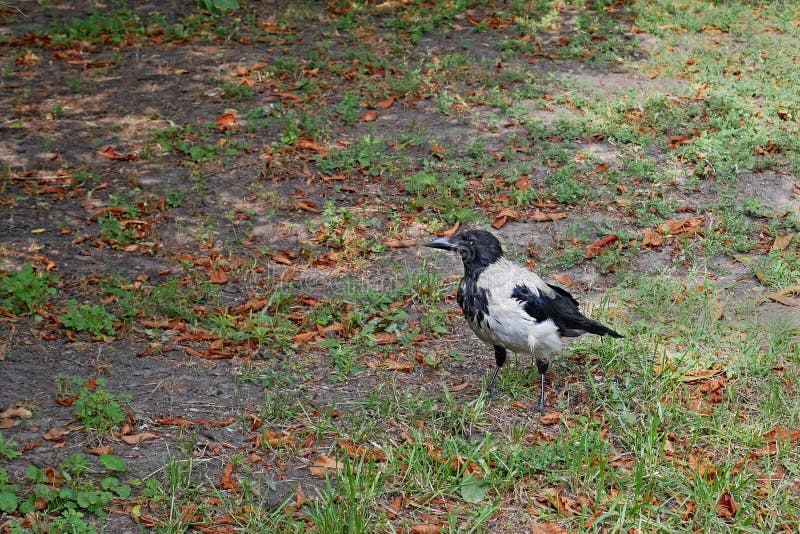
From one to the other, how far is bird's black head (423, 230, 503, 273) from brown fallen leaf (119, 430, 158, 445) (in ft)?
6.41

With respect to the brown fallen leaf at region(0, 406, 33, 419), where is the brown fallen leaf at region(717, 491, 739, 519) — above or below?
below

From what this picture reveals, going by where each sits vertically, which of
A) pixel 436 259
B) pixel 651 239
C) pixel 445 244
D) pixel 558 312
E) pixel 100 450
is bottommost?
pixel 436 259

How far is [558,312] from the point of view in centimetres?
512

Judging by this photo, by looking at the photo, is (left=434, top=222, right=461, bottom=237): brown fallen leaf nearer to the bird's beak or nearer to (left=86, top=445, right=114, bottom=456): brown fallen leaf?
the bird's beak

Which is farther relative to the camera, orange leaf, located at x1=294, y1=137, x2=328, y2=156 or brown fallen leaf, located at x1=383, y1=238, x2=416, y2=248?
orange leaf, located at x1=294, y1=137, x2=328, y2=156

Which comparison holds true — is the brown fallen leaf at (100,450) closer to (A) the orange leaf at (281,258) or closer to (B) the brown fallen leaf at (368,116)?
(A) the orange leaf at (281,258)

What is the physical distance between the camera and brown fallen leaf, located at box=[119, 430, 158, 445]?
4.73 m

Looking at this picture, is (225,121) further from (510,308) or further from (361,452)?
(361,452)

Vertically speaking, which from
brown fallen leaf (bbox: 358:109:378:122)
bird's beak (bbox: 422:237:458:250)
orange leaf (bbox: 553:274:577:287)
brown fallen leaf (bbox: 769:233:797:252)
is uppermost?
bird's beak (bbox: 422:237:458:250)

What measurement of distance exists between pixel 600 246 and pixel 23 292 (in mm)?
4326

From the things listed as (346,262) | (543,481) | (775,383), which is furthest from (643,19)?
(543,481)

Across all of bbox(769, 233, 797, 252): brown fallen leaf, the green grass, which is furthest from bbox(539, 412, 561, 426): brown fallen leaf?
bbox(769, 233, 797, 252): brown fallen leaf

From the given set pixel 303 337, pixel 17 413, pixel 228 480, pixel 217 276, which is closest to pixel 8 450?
pixel 17 413

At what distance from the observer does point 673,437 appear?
190 inches
